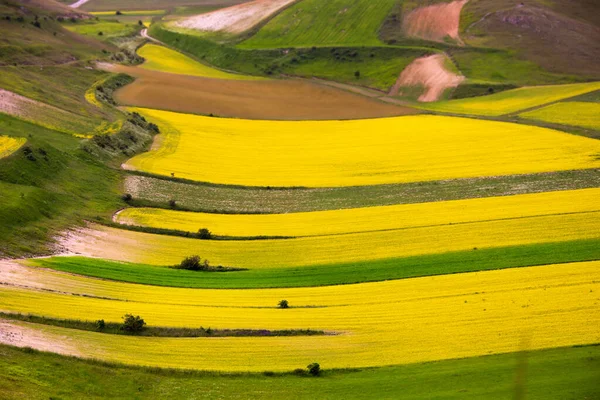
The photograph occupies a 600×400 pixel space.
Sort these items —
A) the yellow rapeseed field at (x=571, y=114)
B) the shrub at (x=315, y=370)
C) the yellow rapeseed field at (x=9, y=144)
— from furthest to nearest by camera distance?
1. the yellow rapeseed field at (x=571, y=114)
2. the yellow rapeseed field at (x=9, y=144)
3. the shrub at (x=315, y=370)

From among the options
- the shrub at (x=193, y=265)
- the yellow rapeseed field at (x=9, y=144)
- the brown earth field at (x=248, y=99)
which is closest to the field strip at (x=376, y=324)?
the shrub at (x=193, y=265)

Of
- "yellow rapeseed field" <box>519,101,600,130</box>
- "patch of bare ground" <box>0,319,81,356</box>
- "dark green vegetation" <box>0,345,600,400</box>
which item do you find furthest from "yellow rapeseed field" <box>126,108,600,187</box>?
"dark green vegetation" <box>0,345,600,400</box>

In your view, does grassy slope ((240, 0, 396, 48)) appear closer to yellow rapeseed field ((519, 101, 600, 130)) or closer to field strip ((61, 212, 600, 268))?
yellow rapeseed field ((519, 101, 600, 130))

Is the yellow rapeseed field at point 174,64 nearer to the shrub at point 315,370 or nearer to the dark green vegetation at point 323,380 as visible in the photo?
the dark green vegetation at point 323,380

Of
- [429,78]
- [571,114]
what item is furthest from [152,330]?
[429,78]

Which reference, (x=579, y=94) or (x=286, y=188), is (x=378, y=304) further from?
(x=579, y=94)

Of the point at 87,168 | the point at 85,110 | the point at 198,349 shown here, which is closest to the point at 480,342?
the point at 198,349

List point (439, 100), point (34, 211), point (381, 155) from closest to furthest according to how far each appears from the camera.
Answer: point (34, 211)
point (381, 155)
point (439, 100)
